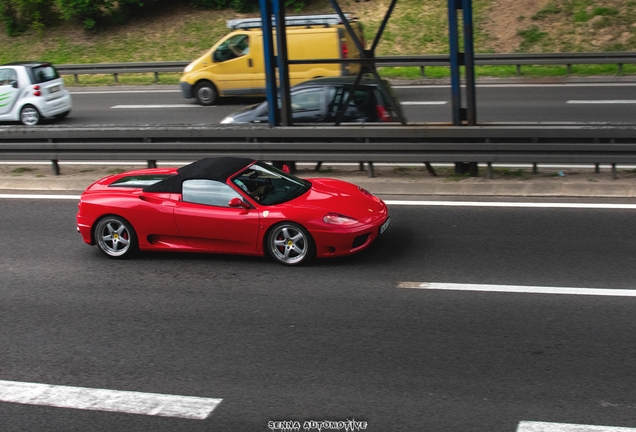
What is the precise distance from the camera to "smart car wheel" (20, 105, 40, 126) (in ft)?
61.9

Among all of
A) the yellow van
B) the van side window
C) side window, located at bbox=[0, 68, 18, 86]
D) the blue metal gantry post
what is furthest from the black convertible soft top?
the van side window

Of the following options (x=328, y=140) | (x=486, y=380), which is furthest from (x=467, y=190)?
(x=486, y=380)

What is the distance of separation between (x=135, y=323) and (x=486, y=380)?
3529 millimetres

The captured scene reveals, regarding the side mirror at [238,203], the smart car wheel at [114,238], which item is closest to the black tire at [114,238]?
the smart car wheel at [114,238]

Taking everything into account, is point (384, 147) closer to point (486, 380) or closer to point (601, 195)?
point (601, 195)

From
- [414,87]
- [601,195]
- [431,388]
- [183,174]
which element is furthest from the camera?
[414,87]

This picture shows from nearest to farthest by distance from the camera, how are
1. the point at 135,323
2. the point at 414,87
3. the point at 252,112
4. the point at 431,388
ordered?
the point at 431,388
the point at 135,323
the point at 252,112
the point at 414,87

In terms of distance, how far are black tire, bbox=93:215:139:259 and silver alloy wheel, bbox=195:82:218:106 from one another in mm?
11926

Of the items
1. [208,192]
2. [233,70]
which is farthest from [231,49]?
[208,192]

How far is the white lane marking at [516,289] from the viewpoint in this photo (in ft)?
25.9

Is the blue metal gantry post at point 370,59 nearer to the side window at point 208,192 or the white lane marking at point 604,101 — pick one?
the side window at point 208,192

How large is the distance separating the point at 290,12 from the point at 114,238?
21.5 metres

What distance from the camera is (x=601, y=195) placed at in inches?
437

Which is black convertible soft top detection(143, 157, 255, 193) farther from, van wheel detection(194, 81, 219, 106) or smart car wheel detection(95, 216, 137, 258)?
van wheel detection(194, 81, 219, 106)
